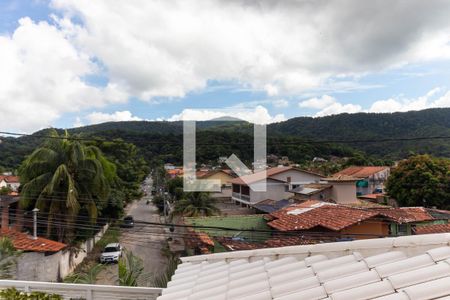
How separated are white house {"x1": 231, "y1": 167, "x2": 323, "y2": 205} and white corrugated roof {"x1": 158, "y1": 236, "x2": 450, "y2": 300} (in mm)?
27062

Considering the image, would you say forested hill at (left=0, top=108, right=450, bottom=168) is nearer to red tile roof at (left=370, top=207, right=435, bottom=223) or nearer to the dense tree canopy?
the dense tree canopy

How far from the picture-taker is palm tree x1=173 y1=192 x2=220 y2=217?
22.7m

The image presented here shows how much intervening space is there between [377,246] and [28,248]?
43.6 ft

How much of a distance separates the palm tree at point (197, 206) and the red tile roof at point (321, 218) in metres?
8.13

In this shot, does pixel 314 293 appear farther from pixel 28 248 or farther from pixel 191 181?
pixel 191 181

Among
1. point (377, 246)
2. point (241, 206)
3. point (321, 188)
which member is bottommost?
point (241, 206)

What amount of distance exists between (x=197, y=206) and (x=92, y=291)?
59.2 ft

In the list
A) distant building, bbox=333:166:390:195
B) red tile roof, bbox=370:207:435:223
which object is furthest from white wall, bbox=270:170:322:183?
red tile roof, bbox=370:207:435:223

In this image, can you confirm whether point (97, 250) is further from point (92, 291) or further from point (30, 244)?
point (92, 291)

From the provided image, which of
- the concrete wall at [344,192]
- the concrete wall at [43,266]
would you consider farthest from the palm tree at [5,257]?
the concrete wall at [344,192]

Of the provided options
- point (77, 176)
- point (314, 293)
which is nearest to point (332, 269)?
point (314, 293)

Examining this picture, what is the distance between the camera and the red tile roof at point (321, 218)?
12.4 meters

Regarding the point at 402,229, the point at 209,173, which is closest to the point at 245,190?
the point at 209,173

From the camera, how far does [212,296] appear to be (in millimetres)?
3047
